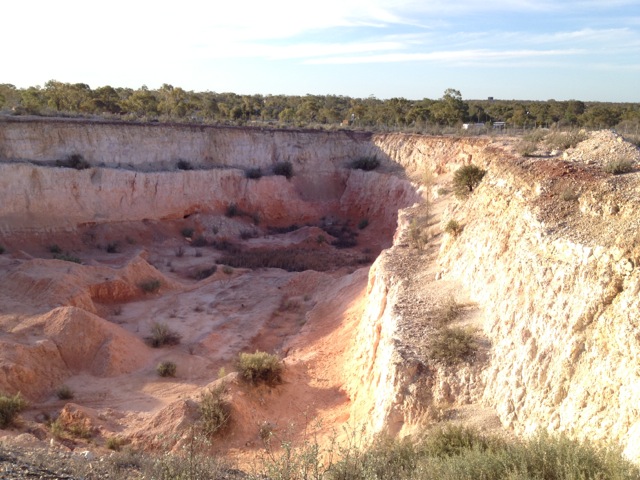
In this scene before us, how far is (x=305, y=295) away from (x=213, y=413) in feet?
28.4

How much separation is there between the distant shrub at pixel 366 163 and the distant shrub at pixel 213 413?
21.6 metres

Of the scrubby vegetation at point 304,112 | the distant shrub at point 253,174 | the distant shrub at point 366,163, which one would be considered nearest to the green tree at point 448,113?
the scrubby vegetation at point 304,112

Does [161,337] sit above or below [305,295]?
below

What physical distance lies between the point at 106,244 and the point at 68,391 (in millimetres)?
12648

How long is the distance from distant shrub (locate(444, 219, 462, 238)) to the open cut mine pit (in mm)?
107

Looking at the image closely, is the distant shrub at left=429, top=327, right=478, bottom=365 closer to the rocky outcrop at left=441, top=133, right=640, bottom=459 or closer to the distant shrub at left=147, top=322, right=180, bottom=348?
the rocky outcrop at left=441, top=133, right=640, bottom=459

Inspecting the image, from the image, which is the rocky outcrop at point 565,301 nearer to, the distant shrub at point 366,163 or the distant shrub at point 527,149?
the distant shrub at point 527,149

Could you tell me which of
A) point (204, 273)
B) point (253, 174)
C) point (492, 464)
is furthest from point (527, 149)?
point (253, 174)

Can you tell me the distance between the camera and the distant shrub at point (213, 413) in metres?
10.0

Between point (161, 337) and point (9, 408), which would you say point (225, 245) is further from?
point (9, 408)

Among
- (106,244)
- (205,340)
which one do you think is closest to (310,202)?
(106,244)

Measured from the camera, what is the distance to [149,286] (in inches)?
745

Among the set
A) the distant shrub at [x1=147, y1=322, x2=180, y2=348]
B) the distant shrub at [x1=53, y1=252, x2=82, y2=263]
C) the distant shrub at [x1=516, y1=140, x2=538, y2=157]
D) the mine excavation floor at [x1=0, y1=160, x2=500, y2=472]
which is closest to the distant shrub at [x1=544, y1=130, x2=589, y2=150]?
the distant shrub at [x1=516, y1=140, x2=538, y2=157]

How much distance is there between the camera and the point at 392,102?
4381 centimetres
